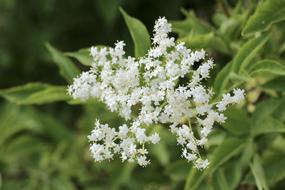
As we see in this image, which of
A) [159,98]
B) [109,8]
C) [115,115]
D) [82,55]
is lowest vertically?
[159,98]

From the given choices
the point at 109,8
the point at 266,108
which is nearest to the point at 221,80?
the point at 266,108

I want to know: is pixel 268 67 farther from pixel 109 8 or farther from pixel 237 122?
pixel 109 8

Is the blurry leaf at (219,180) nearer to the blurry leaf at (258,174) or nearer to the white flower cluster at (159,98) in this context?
the blurry leaf at (258,174)

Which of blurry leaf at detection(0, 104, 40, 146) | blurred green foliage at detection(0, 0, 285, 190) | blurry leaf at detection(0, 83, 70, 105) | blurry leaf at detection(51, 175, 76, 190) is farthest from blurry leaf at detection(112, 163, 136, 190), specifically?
blurry leaf at detection(0, 83, 70, 105)

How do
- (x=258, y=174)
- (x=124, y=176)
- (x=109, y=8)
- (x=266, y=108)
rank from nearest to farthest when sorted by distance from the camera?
(x=258, y=174)
(x=266, y=108)
(x=124, y=176)
(x=109, y=8)

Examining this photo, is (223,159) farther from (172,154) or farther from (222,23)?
(172,154)

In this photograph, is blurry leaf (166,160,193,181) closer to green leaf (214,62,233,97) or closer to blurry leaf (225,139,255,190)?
blurry leaf (225,139,255,190)
